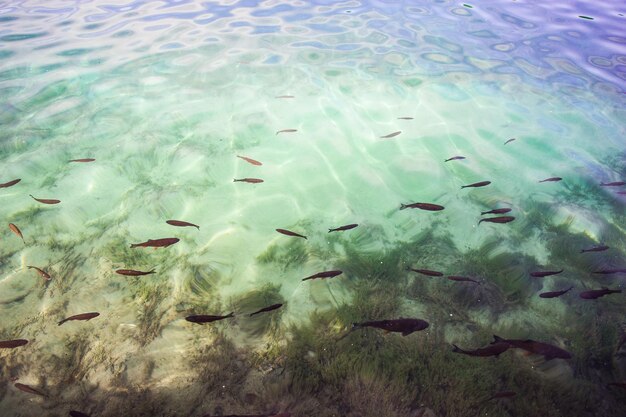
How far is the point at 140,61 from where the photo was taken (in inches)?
291

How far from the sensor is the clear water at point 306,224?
8.25ft

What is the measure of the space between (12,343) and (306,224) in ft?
9.60

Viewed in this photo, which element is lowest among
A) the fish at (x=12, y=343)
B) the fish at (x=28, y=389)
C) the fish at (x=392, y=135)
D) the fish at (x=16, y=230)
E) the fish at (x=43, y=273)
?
the fish at (x=28, y=389)

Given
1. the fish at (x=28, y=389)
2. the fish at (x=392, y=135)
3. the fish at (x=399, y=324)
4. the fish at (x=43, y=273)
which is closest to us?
the fish at (x=28, y=389)

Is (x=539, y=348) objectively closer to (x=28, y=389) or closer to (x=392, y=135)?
(x=392, y=135)

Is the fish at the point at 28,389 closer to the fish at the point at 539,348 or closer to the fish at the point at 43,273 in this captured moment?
the fish at the point at 43,273

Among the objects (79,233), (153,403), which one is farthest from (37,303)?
(153,403)

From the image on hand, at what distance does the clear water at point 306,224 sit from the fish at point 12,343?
0.60 ft

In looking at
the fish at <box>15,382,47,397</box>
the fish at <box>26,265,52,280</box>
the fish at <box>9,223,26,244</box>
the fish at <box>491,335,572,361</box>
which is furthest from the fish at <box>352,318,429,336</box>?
the fish at <box>9,223,26,244</box>

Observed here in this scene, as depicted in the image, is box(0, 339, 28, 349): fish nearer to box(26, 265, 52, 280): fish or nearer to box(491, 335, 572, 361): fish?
box(26, 265, 52, 280): fish

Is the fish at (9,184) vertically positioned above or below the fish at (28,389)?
above

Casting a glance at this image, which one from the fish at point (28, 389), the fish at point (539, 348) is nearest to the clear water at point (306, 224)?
the fish at point (28, 389)

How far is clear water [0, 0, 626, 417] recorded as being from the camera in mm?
2516

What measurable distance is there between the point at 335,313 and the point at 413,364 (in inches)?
31.7
